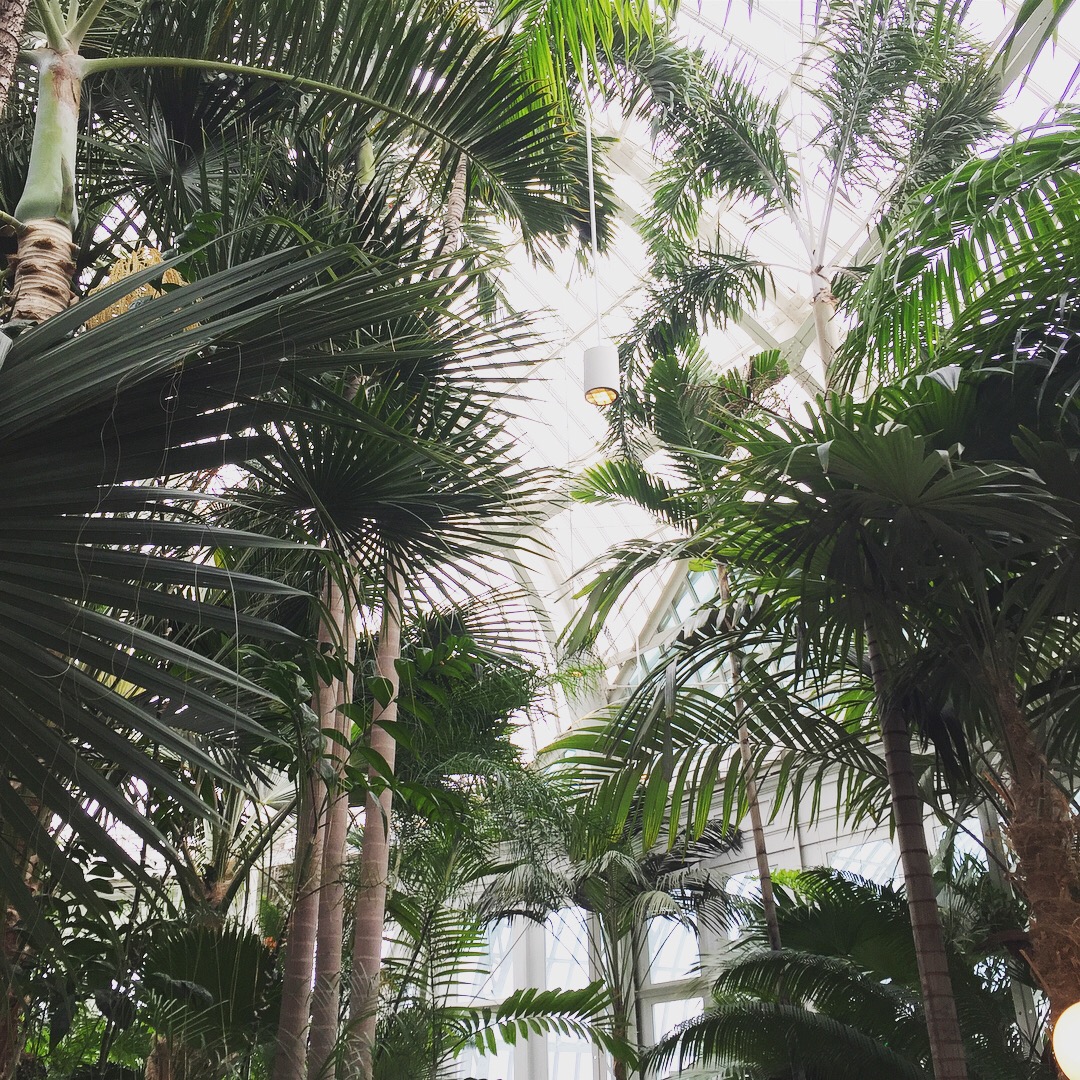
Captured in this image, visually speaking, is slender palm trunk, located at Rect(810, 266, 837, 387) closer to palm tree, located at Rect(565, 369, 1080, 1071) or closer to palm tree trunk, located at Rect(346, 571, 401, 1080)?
palm tree, located at Rect(565, 369, 1080, 1071)

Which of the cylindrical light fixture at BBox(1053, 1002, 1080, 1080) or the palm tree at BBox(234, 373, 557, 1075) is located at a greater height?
the palm tree at BBox(234, 373, 557, 1075)

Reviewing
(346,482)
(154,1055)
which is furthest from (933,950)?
(154,1055)

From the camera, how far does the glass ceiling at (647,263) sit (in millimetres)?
7734

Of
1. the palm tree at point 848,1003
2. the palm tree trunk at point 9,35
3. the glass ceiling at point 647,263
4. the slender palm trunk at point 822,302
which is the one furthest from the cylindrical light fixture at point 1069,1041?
the slender palm trunk at point 822,302

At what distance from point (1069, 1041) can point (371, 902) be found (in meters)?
2.32

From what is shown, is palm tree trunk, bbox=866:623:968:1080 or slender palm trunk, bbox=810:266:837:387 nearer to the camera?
palm tree trunk, bbox=866:623:968:1080

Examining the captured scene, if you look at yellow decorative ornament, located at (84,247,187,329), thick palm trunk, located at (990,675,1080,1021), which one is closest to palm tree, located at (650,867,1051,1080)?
thick palm trunk, located at (990,675,1080,1021)

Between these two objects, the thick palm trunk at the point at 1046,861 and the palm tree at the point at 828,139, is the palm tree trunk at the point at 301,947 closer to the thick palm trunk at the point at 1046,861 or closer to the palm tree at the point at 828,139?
the thick palm trunk at the point at 1046,861

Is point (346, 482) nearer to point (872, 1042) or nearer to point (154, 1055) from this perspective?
point (154, 1055)

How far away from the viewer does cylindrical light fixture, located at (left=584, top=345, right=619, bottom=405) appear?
4531 mm

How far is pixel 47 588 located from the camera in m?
1.76

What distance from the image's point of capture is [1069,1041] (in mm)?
2365

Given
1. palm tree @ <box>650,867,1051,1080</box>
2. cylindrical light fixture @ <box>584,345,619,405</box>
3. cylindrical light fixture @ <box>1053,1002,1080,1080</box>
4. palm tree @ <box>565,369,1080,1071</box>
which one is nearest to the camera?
cylindrical light fixture @ <box>1053,1002,1080,1080</box>

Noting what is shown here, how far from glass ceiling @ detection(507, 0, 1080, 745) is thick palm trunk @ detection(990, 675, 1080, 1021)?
296 centimetres
